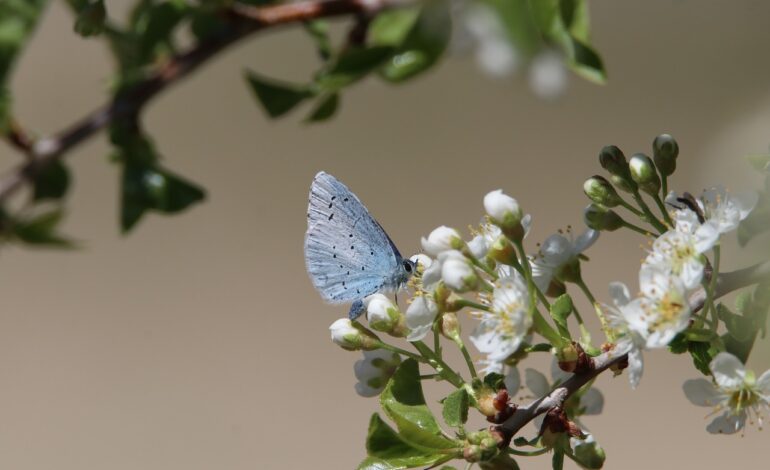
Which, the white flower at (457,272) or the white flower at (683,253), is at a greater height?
the white flower at (683,253)

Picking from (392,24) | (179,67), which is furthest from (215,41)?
(392,24)

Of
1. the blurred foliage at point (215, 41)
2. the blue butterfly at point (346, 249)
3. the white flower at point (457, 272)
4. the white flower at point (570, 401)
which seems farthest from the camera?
the blue butterfly at point (346, 249)

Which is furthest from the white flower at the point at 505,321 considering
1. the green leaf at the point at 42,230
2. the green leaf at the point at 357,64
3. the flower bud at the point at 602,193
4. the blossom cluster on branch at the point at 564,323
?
the green leaf at the point at 42,230

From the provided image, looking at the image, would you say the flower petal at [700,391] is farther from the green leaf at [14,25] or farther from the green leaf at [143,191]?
the green leaf at [14,25]

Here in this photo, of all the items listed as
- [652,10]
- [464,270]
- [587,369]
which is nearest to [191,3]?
[464,270]

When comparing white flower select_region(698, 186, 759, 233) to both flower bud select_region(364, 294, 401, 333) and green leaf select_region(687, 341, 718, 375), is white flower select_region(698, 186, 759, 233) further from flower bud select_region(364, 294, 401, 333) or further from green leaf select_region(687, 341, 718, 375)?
flower bud select_region(364, 294, 401, 333)

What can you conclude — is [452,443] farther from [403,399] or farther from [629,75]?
[629,75]

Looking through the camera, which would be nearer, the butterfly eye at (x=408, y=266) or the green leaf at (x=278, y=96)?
the green leaf at (x=278, y=96)
